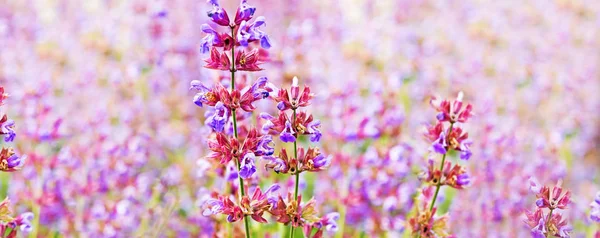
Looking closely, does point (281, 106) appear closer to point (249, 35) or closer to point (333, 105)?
point (249, 35)

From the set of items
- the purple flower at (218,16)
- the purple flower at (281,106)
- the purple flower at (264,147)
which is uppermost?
the purple flower at (218,16)

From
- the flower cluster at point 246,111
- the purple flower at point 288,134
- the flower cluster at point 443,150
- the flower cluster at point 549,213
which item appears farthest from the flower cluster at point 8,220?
the flower cluster at point 549,213

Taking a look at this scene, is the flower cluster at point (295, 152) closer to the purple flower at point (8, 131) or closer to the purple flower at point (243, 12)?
the purple flower at point (243, 12)

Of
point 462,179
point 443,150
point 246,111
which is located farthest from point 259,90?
point 462,179

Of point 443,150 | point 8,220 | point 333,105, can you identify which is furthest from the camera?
point 333,105

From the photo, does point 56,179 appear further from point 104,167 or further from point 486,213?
point 486,213

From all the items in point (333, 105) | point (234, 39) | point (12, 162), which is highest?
point (234, 39)

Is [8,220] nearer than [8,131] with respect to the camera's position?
No
